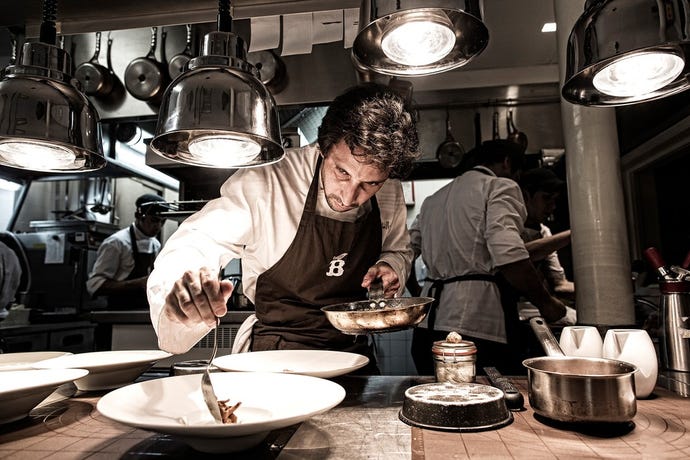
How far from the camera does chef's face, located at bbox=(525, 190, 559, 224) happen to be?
130 inches

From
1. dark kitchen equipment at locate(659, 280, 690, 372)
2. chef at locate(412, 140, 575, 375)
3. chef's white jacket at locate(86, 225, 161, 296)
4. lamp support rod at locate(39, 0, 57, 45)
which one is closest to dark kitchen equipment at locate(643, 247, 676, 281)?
dark kitchen equipment at locate(659, 280, 690, 372)

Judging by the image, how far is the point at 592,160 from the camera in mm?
1695

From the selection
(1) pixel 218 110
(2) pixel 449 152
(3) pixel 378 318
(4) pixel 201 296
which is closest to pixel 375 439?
(3) pixel 378 318

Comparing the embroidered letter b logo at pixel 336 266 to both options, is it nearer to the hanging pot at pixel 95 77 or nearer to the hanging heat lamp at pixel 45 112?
the hanging heat lamp at pixel 45 112

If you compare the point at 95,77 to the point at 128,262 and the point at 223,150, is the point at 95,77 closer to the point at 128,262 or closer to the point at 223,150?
the point at 128,262

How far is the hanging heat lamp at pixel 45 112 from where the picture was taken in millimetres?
1085

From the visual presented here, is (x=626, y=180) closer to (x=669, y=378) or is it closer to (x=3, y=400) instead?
(x=669, y=378)

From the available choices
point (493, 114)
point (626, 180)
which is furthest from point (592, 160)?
point (626, 180)

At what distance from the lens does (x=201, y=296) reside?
3.09ft

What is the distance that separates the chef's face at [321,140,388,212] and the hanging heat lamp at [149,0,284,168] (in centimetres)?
29

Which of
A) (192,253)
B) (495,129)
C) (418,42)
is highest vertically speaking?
(495,129)

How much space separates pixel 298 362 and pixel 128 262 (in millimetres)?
3286

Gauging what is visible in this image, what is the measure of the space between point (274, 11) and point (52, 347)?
376cm

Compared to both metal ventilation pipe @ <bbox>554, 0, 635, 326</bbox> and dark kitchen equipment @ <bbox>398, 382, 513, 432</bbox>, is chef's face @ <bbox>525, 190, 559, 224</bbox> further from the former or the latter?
dark kitchen equipment @ <bbox>398, 382, 513, 432</bbox>
